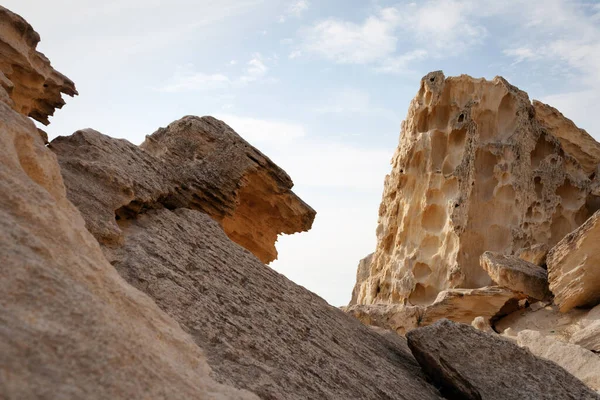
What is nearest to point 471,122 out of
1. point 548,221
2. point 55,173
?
point 548,221

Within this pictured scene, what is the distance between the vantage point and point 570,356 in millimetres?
10094

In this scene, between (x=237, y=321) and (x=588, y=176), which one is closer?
(x=237, y=321)

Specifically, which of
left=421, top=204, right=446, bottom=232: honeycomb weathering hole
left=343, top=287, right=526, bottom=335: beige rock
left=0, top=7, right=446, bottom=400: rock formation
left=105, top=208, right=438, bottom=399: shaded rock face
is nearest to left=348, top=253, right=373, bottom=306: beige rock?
left=421, top=204, right=446, bottom=232: honeycomb weathering hole

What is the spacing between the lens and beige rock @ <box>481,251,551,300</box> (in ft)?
58.6

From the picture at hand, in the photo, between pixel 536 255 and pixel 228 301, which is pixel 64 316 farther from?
pixel 536 255

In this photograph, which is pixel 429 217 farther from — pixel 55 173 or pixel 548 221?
pixel 55 173

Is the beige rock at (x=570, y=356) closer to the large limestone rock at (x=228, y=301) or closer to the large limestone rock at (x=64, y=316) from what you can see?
the large limestone rock at (x=228, y=301)

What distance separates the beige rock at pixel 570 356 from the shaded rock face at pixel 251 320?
2760mm

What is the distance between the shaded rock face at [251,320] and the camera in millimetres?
5848

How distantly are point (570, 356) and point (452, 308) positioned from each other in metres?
8.77

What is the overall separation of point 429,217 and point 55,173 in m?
20.1

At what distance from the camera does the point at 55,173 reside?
513cm

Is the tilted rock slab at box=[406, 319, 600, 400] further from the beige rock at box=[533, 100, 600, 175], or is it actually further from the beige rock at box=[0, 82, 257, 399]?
the beige rock at box=[533, 100, 600, 175]

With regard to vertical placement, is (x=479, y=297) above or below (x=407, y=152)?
below
